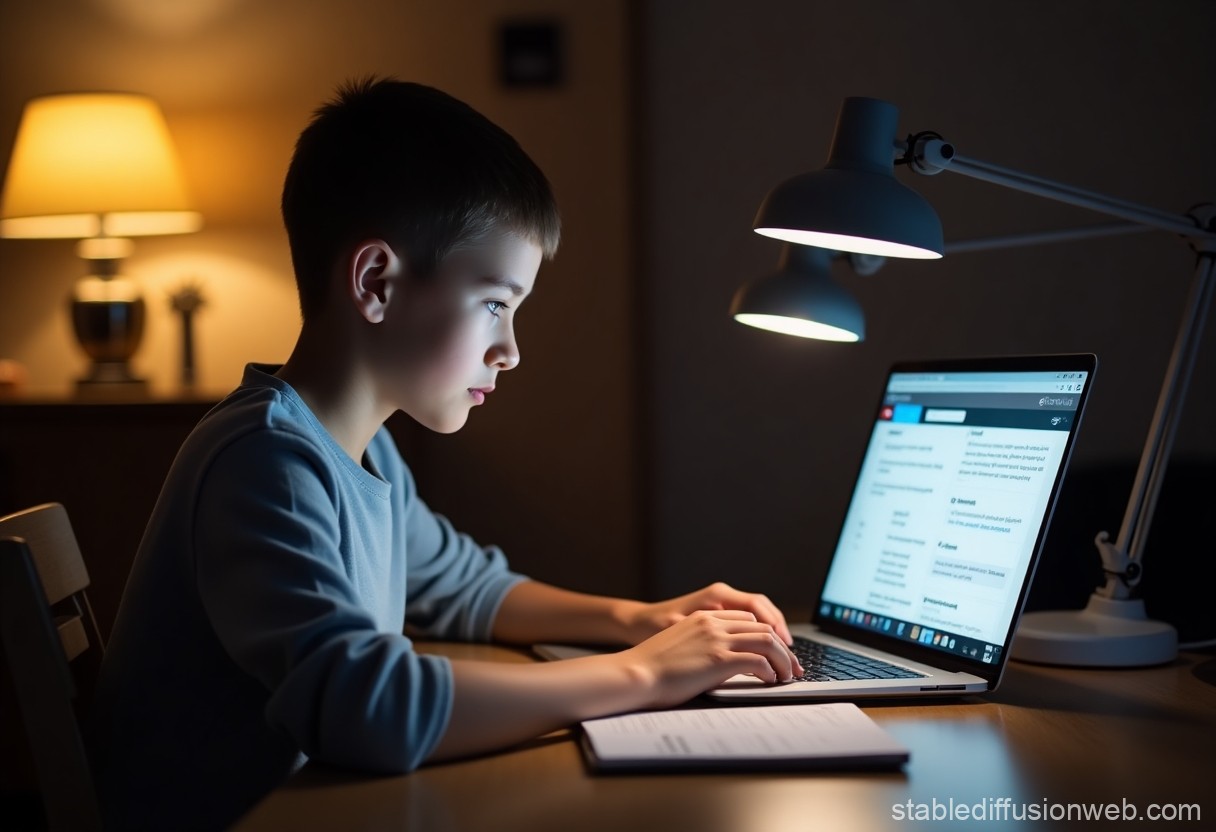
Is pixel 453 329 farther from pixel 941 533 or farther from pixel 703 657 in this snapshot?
pixel 941 533

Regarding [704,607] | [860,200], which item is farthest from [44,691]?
[860,200]

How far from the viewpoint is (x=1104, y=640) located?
1.15m

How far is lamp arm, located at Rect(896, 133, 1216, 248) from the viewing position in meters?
1.06

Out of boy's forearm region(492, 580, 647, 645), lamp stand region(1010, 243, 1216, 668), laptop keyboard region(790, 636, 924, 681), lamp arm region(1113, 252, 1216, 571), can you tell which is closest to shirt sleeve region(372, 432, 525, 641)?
boy's forearm region(492, 580, 647, 645)

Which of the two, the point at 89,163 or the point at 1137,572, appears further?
the point at 89,163

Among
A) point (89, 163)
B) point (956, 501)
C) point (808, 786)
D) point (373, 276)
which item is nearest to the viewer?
point (808, 786)

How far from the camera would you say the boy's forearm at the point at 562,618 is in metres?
1.26

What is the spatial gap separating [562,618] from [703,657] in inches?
14.3

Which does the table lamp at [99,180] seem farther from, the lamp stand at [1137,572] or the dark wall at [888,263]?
the lamp stand at [1137,572]

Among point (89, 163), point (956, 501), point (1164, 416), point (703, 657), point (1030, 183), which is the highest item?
point (1030, 183)

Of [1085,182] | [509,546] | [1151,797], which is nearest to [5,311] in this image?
[509,546]

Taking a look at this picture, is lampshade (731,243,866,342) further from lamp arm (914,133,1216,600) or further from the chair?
the chair

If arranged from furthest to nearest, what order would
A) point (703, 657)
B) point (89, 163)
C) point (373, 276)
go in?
point (89, 163) → point (373, 276) → point (703, 657)

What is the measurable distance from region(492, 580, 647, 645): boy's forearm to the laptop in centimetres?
3
